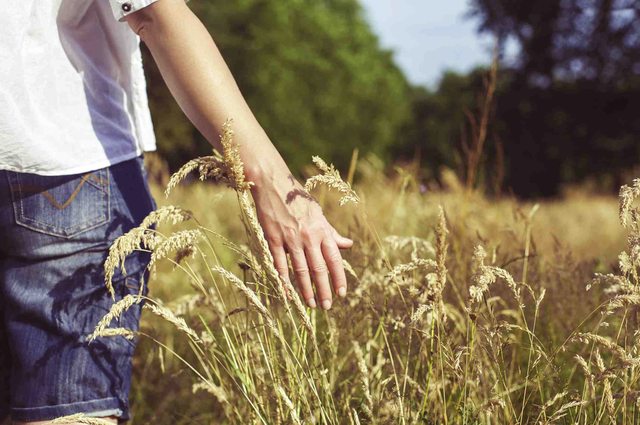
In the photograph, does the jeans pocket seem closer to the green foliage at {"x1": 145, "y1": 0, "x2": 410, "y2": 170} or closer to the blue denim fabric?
the blue denim fabric

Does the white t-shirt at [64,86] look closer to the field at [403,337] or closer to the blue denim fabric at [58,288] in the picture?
the blue denim fabric at [58,288]

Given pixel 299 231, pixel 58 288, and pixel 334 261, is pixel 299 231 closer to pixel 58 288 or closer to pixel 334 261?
pixel 334 261

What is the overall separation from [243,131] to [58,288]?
49 centimetres

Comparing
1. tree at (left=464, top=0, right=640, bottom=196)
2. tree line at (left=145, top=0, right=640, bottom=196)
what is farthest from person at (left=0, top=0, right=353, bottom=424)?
tree at (left=464, top=0, right=640, bottom=196)

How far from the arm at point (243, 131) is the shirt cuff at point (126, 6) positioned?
0.02 meters

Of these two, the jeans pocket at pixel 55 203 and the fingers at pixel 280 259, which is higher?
the jeans pocket at pixel 55 203

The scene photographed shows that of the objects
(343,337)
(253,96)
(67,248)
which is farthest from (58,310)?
(253,96)

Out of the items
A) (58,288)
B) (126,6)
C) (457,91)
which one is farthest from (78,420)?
(457,91)

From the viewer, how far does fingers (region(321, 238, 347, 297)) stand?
1.44 metres

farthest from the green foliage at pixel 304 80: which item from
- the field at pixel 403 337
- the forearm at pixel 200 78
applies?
the forearm at pixel 200 78

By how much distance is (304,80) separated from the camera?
28.6 meters

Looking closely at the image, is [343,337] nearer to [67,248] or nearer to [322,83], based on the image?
[67,248]

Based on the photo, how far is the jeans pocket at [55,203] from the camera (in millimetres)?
1445

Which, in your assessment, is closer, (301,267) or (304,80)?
(301,267)
